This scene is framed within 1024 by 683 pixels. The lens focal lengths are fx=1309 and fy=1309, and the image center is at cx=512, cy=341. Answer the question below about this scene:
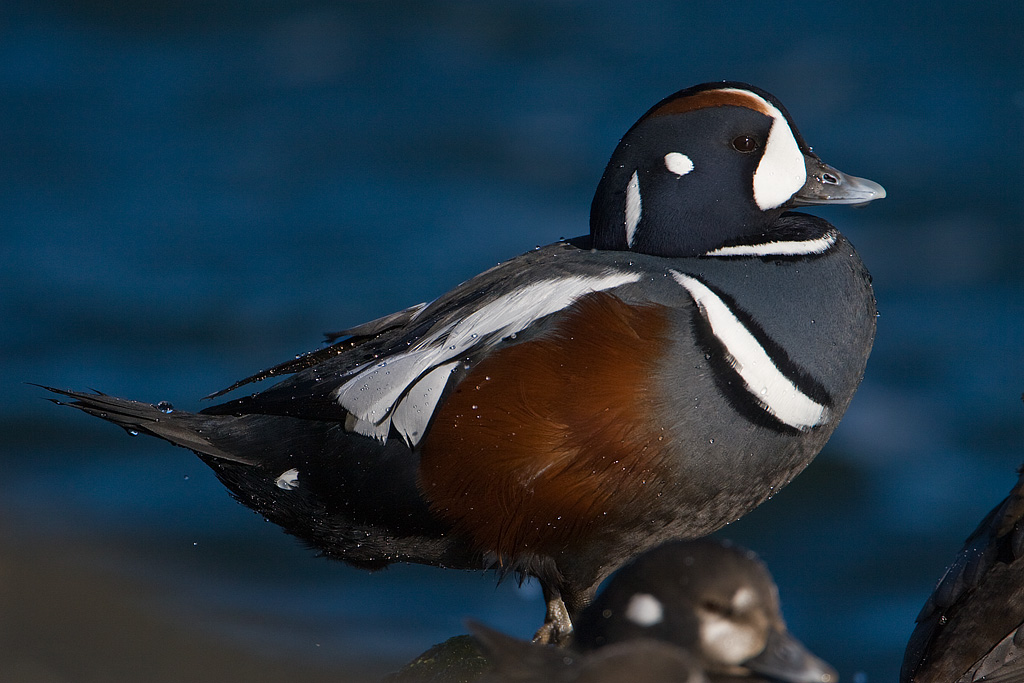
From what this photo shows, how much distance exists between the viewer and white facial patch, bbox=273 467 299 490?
5.19 metres

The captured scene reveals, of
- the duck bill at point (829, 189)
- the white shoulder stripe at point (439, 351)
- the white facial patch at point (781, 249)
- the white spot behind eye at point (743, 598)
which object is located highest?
the duck bill at point (829, 189)

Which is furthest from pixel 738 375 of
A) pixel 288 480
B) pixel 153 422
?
pixel 153 422

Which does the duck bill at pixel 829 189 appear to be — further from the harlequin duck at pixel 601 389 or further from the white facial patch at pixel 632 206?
the white facial patch at pixel 632 206

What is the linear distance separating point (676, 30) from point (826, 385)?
10949 mm

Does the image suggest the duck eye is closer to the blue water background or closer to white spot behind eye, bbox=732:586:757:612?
white spot behind eye, bbox=732:586:757:612

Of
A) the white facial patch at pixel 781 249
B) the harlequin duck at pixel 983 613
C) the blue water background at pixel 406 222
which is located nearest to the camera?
the harlequin duck at pixel 983 613

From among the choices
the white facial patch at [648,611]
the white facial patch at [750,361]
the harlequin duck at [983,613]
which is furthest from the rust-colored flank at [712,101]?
the white facial patch at [648,611]

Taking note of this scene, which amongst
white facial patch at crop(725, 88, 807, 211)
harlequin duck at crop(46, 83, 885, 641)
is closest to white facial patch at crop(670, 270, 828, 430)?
harlequin duck at crop(46, 83, 885, 641)

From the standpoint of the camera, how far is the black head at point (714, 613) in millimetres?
3719

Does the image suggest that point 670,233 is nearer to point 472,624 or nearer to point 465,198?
point 472,624

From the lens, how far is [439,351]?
488cm

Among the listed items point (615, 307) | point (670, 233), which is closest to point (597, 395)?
point (615, 307)

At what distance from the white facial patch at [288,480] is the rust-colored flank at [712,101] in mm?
2016

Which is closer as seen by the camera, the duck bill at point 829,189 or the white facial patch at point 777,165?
the white facial patch at point 777,165
